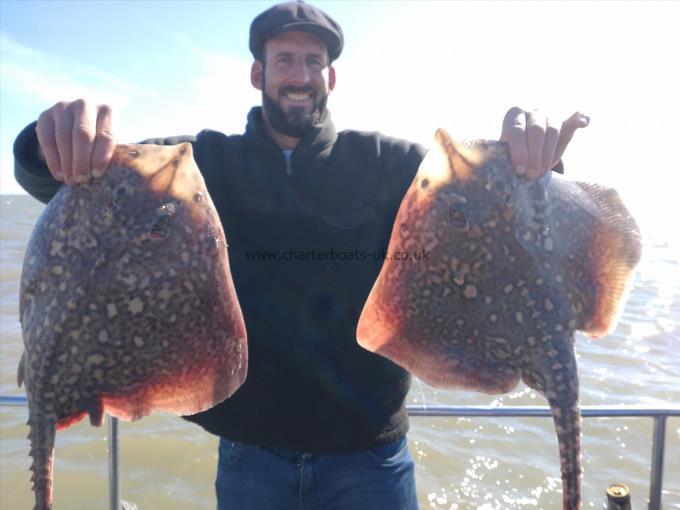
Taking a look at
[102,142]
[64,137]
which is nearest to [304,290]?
[102,142]

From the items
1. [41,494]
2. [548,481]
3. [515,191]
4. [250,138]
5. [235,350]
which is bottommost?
[548,481]

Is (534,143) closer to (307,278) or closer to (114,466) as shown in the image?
(307,278)

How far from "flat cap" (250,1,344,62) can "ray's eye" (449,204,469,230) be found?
1.60 m

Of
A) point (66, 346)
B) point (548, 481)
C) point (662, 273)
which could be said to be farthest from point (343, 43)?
point (662, 273)

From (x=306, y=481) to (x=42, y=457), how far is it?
4.46ft

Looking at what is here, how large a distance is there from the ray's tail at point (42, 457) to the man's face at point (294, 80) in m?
2.15

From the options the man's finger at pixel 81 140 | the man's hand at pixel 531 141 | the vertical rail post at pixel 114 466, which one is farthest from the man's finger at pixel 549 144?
the vertical rail post at pixel 114 466

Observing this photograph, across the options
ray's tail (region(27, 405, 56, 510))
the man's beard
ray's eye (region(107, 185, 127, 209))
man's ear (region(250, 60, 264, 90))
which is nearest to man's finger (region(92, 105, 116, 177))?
ray's eye (region(107, 185, 127, 209))

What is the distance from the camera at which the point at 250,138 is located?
3.44m

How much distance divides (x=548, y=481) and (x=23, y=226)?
36057mm

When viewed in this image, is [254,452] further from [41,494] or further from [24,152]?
[24,152]

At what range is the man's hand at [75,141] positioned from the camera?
2.31 meters

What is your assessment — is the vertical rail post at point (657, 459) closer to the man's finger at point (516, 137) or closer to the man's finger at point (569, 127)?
the man's finger at point (569, 127)

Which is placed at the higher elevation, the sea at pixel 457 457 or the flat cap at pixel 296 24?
the flat cap at pixel 296 24
